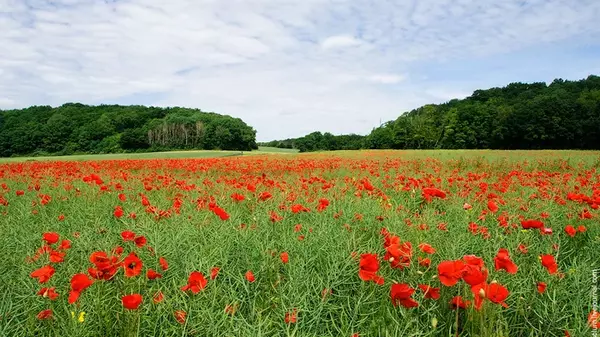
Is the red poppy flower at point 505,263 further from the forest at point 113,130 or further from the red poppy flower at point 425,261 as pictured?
the forest at point 113,130

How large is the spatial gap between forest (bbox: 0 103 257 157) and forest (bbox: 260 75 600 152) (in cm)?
3452

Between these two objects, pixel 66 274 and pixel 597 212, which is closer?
pixel 66 274

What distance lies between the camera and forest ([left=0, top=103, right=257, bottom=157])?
63.3 metres

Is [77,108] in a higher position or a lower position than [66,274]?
higher

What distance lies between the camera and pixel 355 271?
212cm

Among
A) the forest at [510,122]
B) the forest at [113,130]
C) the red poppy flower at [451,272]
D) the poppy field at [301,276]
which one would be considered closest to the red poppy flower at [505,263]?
the poppy field at [301,276]

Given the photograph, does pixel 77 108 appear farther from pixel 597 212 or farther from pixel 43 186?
pixel 597 212

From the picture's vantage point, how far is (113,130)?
234 ft

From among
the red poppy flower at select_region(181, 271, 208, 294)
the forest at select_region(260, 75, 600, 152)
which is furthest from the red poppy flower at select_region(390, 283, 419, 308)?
the forest at select_region(260, 75, 600, 152)

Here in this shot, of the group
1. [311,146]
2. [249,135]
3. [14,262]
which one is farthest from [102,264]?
[311,146]

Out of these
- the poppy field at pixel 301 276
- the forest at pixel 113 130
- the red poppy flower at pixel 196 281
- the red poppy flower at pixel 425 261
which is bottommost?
the poppy field at pixel 301 276

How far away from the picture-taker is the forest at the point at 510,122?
5844 cm

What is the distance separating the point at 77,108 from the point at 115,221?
8587cm

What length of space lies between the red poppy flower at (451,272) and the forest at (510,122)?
69.2 metres
